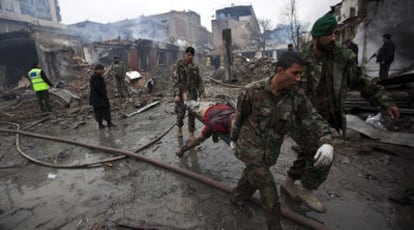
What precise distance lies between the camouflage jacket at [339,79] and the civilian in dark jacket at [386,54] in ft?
23.8

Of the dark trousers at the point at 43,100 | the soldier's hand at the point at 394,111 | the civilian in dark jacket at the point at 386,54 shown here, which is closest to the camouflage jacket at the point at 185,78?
the soldier's hand at the point at 394,111

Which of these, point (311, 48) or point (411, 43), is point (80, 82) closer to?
point (311, 48)

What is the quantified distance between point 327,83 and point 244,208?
5.34 ft

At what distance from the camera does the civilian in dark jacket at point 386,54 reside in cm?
809

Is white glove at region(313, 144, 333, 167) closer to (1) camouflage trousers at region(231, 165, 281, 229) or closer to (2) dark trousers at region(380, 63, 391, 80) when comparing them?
(1) camouflage trousers at region(231, 165, 281, 229)

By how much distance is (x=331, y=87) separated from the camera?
2.44 meters

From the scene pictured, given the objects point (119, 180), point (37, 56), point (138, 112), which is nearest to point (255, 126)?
point (119, 180)

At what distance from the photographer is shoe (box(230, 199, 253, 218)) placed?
2580 millimetres

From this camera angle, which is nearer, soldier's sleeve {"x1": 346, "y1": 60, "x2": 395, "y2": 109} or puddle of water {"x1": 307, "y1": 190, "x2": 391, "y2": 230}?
soldier's sleeve {"x1": 346, "y1": 60, "x2": 395, "y2": 109}

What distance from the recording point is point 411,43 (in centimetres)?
918

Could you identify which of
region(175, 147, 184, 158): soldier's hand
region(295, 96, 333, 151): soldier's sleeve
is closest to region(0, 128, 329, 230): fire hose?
region(175, 147, 184, 158): soldier's hand

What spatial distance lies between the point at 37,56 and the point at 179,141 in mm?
17005

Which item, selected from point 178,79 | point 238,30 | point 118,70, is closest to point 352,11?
point 178,79

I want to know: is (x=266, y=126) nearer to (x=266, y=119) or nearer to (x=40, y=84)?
(x=266, y=119)
